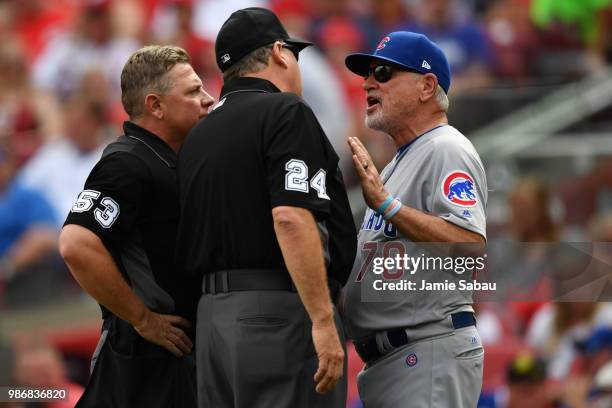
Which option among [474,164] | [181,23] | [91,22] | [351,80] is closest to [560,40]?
[351,80]

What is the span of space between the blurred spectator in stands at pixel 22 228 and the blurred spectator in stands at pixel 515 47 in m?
3.93

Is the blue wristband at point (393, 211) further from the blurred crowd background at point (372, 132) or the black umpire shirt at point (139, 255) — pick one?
the blurred crowd background at point (372, 132)

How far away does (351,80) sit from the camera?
10.8 meters

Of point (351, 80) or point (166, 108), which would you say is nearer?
point (166, 108)

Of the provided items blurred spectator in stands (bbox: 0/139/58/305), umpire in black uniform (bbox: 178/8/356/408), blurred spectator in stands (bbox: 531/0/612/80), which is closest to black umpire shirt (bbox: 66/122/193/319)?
umpire in black uniform (bbox: 178/8/356/408)

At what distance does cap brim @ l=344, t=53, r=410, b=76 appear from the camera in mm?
4886

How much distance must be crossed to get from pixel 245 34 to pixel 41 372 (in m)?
2.56

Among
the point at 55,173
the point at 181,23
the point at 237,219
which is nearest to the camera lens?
the point at 237,219

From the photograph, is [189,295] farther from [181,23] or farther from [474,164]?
[181,23]

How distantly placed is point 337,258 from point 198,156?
0.62 m

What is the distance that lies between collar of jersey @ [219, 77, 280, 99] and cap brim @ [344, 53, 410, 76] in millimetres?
426

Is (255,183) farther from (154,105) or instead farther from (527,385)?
(527,385)

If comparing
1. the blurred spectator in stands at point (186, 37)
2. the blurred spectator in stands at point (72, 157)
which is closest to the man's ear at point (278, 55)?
the blurred spectator in stands at point (72, 157)

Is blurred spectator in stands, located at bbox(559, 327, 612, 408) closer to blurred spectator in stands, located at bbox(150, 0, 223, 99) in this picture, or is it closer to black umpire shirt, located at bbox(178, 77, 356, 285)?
black umpire shirt, located at bbox(178, 77, 356, 285)
